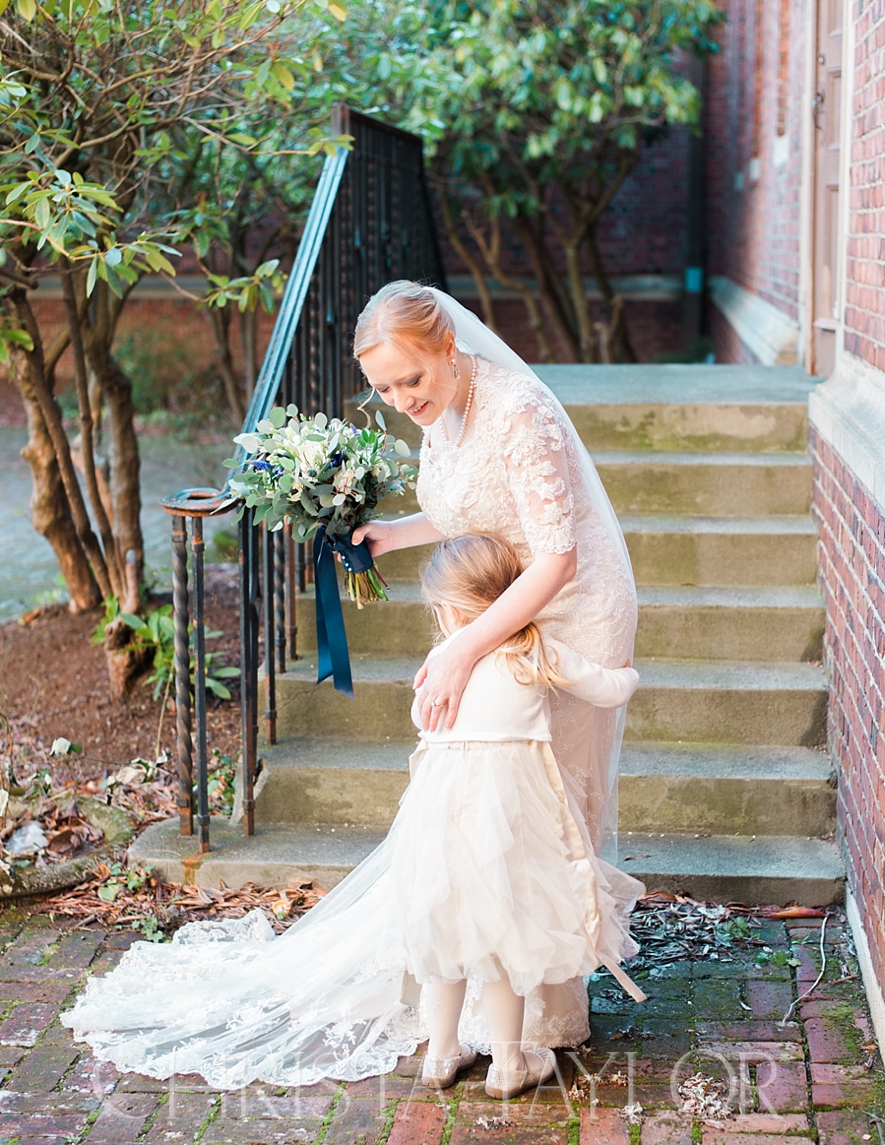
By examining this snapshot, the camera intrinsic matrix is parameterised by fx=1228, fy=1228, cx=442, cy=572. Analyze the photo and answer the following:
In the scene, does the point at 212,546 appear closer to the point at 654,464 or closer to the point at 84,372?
the point at 84,372

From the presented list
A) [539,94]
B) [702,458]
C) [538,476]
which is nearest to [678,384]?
[702,458]

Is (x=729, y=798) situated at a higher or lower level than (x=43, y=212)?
lower

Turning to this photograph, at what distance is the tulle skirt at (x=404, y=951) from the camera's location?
8.46ft

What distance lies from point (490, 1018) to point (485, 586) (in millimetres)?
953

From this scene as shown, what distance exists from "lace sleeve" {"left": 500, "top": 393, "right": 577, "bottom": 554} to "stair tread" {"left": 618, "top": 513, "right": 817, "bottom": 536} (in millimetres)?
1851

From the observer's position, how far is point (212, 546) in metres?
7.73

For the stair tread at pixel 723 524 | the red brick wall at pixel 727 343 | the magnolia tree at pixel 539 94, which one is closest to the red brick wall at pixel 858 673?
the stair tread at pixel 723 524

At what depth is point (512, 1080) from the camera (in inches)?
105

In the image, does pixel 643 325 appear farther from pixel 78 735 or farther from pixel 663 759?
pixel 663 759

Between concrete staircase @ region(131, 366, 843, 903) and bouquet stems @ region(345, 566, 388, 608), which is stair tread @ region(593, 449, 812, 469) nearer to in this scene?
concrete staircase @ region(131, 366, 843, 903)

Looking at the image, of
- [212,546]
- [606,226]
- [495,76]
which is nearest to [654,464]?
[212,546]

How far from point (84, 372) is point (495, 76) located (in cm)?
461

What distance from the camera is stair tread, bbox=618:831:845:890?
11.5ft

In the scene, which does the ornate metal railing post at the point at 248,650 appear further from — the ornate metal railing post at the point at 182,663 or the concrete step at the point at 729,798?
the concrete step at the point at 729,798
